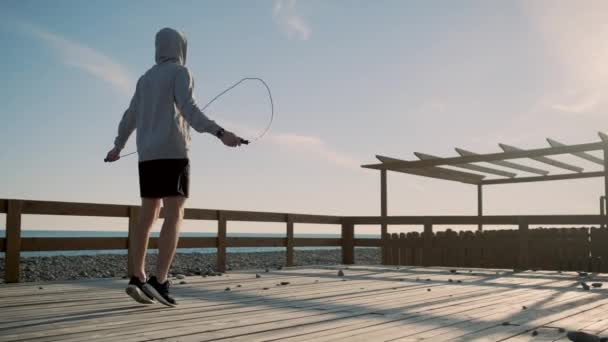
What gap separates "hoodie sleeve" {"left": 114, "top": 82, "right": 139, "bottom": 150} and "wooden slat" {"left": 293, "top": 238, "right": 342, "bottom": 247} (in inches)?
201

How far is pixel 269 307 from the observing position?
12.2 feet

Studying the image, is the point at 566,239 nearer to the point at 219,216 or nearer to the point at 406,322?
the point at 219,216

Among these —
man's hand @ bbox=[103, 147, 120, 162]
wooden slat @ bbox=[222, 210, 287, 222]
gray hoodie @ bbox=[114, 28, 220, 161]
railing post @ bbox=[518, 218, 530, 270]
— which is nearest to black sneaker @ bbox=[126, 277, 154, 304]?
gray hoodie @ bbox=[114, 28, 220, 161]

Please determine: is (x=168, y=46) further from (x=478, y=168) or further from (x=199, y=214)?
(x=478, y=168)

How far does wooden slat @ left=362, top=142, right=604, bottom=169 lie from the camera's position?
30.4ft

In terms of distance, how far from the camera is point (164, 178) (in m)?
3.68

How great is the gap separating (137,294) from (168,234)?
394 mm

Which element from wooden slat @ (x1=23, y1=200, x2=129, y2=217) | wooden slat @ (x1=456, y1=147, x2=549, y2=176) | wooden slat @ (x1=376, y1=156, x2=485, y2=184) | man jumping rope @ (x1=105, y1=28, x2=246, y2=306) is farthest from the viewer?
wooden slat @ (x1=376, y1=156, x2=485, y2=184)

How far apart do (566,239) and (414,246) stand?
2.25 m

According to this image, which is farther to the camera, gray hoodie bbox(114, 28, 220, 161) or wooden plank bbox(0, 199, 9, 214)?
wooden plank bbox(0, 199, 9, 214)

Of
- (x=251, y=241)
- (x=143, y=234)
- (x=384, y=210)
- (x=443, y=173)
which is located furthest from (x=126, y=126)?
(x=443, y=173)

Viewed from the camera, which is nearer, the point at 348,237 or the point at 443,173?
the point at 348,237

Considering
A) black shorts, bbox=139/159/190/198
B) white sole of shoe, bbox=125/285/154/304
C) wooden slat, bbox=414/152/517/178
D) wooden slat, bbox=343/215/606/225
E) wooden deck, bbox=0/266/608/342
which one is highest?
wooden slat, bbox=414/152/517/178

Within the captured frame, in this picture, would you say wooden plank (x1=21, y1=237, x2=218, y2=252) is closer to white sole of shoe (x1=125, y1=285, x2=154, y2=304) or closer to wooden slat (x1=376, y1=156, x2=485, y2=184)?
white sole of shoe (x1=125, y1=285, x2=154, y2=304)
